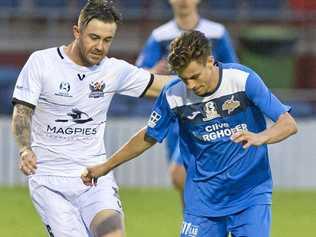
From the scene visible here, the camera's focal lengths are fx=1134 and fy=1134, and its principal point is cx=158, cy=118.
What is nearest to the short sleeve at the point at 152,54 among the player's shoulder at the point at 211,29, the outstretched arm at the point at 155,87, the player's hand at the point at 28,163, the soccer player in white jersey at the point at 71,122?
the player's shoulder at the point at 211,29

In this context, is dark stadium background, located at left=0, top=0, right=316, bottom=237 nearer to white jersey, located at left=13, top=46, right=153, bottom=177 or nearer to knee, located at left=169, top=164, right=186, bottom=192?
knee, located at left=169, top=164, right=186, bottom=192

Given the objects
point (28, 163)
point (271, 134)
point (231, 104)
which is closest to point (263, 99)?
point (231, 104)

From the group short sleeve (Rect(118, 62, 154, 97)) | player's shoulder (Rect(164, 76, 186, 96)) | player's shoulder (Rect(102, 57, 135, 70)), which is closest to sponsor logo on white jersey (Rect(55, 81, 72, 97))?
player's shoulder (Rect(102, 57, 135, 70))

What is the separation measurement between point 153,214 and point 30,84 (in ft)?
18.4

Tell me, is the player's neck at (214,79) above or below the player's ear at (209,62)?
below

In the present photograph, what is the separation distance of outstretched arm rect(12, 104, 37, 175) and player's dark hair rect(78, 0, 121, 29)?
0.66 metres

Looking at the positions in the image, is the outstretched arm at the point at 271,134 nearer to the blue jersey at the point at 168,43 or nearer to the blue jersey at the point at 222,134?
the blue jersey at the point at 222,134

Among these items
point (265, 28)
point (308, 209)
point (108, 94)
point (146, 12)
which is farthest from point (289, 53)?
point (108, 94)

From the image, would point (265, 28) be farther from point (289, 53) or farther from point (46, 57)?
point (46, 57)

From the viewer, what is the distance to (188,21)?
34.4 ft

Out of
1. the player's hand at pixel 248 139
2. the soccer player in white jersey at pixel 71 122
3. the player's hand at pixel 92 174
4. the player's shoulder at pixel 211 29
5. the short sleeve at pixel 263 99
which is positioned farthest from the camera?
the player's shoulder at pixel 211 29

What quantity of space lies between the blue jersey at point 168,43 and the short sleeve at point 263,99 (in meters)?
3.64

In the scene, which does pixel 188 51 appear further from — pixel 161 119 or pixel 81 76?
pixel 81 76

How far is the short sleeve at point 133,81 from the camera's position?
7602 millimetres
